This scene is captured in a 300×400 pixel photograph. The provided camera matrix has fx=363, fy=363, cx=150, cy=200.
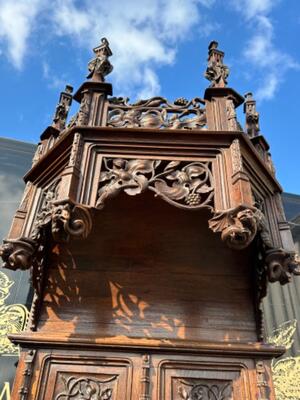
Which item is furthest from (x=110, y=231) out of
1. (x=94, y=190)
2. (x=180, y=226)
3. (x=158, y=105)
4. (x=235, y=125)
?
(x=235, y=125)

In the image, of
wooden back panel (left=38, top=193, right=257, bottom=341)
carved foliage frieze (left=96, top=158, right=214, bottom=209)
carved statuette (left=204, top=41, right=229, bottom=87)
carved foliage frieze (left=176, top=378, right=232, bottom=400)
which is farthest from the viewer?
carved statuette (left=204, top=41, right=229, bottom=87)

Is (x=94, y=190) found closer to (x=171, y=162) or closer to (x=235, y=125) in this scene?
(x=171, y=162)

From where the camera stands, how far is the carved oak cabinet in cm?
213

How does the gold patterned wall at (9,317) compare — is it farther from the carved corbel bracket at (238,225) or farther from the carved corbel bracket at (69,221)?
the carved corbel bracket at (238,225)

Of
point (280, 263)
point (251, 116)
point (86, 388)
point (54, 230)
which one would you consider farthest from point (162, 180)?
point (86, 388)

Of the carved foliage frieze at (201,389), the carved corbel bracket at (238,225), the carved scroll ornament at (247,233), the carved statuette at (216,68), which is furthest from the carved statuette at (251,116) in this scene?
the carved foliage frieze at (201,389)

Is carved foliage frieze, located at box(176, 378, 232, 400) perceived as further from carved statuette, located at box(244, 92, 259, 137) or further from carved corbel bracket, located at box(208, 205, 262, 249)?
carved statuette, located at box(244, 92, 259, 137)

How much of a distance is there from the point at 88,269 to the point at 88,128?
3.76 feet

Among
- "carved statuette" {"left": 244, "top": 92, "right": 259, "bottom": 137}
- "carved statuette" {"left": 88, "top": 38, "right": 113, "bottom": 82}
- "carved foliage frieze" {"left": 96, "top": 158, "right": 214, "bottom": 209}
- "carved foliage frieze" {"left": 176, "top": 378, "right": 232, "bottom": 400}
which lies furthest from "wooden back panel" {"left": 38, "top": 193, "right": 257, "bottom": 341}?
"carved statuette" {"left": 88, "top": 38, "right": 113, "bottom": 82}

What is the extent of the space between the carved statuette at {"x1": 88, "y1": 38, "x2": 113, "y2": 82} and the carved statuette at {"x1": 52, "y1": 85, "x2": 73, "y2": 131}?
296mm

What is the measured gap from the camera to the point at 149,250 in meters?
2.94

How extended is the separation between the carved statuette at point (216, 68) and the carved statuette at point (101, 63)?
32.6 inches

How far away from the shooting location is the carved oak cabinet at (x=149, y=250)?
6.98 ft

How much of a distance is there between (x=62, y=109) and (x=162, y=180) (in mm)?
1358
